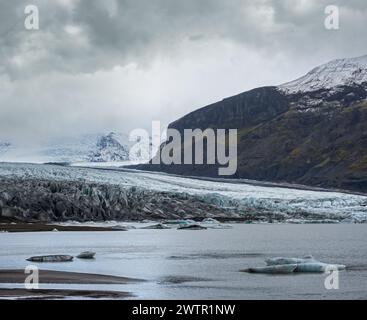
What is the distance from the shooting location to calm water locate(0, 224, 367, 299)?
25.2 meters

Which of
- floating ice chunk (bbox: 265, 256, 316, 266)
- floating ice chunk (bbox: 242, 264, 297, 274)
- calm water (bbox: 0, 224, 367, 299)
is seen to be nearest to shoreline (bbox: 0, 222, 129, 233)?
calm water (bbox: 0, 224, 367, 299)

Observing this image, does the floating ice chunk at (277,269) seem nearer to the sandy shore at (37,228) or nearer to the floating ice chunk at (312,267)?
the floating ice chunk at (312,267)

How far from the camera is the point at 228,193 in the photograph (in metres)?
106

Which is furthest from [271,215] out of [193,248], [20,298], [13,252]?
[20,298]

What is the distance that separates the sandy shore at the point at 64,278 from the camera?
2698cm

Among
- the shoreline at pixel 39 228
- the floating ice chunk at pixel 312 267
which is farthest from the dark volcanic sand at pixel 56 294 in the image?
the shoreline at pixel 39 228

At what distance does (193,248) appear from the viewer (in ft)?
163

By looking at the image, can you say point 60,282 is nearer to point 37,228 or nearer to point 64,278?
point 64,278

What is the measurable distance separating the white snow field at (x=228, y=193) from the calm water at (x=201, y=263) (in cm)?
3453

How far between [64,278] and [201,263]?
429 inches
